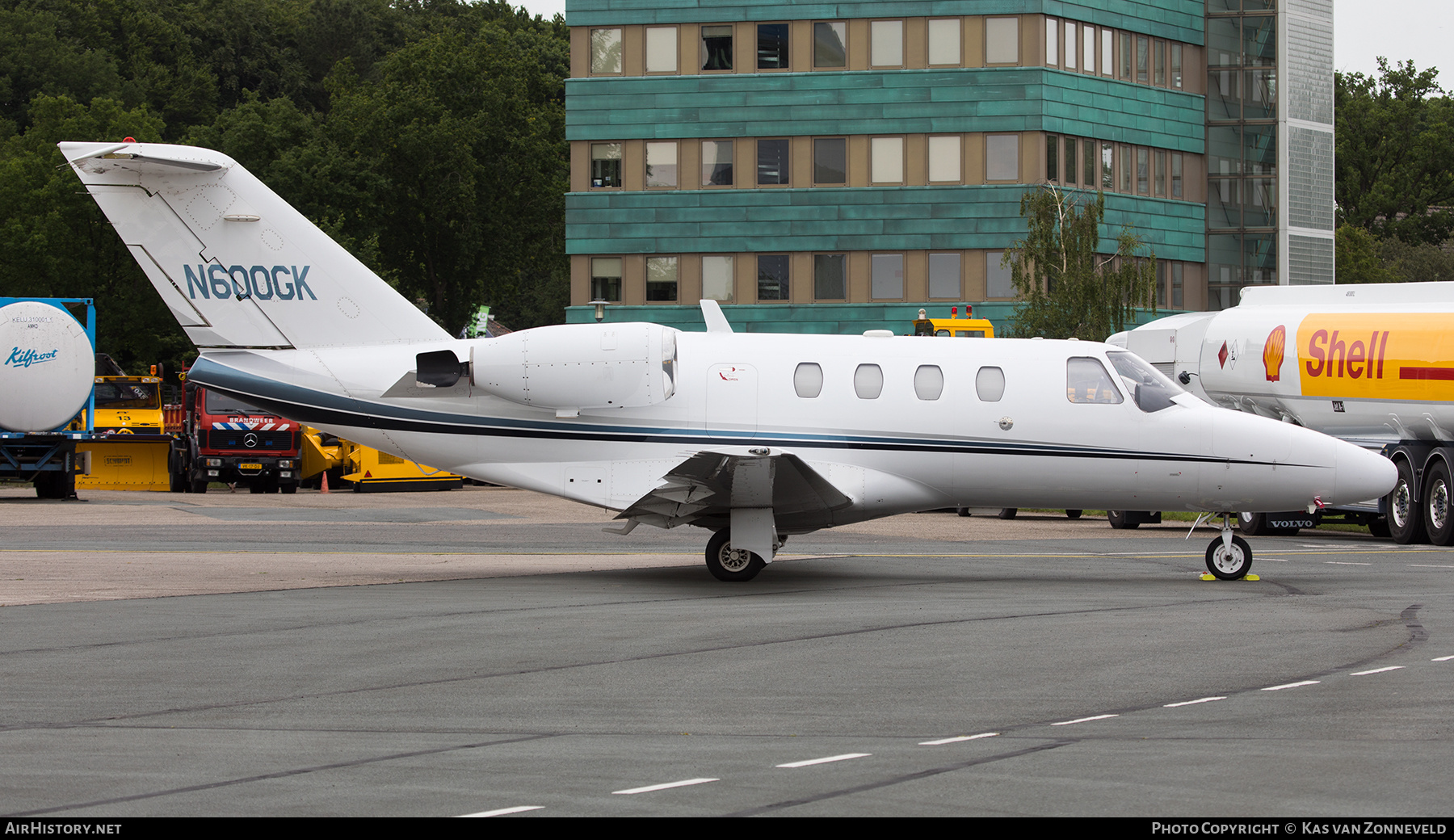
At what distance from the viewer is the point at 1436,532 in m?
22.5

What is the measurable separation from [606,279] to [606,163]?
14.6 feet

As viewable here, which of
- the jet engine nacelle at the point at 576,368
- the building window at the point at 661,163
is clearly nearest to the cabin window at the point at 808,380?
the jet engine nacelle at the point at 576,368

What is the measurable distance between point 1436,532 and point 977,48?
35.0 metres

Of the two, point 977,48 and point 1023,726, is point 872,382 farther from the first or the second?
point 977,48

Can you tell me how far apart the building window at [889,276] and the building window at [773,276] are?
3366 millimetres

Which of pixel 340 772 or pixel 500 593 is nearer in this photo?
pixel 340 772

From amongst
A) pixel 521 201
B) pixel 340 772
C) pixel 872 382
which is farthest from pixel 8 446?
pixel 521 201

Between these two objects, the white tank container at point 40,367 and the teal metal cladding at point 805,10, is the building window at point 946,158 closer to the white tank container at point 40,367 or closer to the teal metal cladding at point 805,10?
the teal metal cladding at point 805,10

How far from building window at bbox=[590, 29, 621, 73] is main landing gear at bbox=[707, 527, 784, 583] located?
42191mm

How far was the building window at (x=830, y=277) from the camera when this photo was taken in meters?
55.1

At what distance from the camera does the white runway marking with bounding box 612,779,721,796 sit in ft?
22.5

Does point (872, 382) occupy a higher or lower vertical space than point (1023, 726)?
higher

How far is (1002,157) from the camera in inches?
2126

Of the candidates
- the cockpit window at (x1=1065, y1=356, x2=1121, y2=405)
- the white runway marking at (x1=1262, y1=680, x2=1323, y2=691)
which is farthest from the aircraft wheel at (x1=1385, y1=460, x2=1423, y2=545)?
the white runway marking at (x1=1262, y1=680, x2=1323, y2=691)
